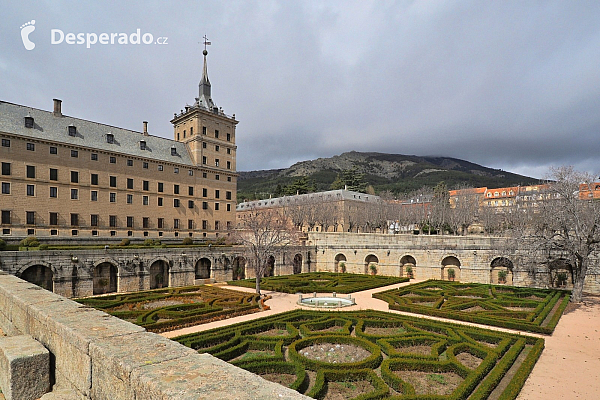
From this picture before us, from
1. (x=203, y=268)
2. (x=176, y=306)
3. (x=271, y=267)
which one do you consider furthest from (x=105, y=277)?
(x=271, y=267)

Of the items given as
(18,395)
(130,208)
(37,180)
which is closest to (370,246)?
(130,208)

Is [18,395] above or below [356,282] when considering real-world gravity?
above

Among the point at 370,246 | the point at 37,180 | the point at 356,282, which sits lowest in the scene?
the point at 356,282

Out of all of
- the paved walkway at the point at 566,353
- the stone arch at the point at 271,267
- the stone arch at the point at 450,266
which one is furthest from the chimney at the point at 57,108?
the stone arch at the point at 450,266

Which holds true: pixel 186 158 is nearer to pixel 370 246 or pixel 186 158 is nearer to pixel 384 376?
pixel 370 246

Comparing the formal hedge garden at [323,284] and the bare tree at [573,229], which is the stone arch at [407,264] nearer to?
the formal hedge garden at [323,284]

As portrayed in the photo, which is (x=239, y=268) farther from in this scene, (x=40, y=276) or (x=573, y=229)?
(x=573, y=229)

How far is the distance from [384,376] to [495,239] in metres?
30.5

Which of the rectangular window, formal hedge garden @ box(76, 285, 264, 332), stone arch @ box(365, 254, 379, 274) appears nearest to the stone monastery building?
the rectangular window

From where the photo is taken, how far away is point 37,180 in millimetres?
36938

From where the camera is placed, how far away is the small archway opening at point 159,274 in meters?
34.4

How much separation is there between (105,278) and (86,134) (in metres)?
20.8

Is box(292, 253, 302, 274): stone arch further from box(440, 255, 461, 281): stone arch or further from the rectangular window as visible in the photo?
the rectangular window

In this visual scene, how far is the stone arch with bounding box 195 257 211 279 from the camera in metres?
38.1
